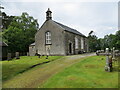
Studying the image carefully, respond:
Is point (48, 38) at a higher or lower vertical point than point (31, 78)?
higher

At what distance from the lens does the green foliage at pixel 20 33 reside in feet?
128

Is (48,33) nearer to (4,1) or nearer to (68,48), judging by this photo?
(68,48)

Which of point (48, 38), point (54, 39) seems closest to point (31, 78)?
point (54, 39)

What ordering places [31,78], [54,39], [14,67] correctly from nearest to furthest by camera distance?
[31,78]
[14,67]
[54,39]

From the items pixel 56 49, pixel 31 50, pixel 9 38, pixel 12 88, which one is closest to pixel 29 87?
pixel 12 88

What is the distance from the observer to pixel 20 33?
4075 cm

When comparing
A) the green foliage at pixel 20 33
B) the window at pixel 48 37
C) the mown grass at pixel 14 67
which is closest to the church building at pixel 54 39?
the window at pixel 48 37

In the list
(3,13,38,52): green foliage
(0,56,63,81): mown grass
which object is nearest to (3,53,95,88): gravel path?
(0,56,63,81): mown grass

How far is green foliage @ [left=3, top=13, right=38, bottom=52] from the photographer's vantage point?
3900 cm

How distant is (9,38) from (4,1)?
88.4ft

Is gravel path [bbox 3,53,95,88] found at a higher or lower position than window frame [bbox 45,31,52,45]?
lower

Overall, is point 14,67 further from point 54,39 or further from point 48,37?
point 48,37

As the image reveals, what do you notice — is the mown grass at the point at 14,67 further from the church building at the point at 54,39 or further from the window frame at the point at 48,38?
the window frame at the point at 48,38

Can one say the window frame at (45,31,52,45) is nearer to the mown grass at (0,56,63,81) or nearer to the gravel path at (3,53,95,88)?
the mown grass at (0,56,63,81)
